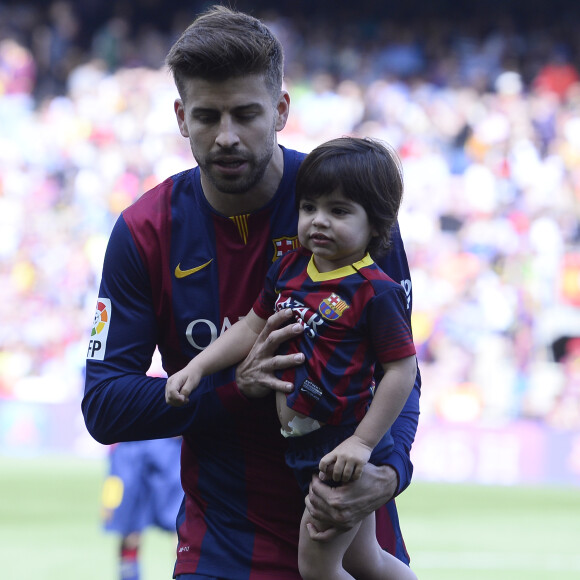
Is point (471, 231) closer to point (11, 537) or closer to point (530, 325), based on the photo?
point (530, 325)

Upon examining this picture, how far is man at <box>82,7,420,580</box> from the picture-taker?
9.00ft

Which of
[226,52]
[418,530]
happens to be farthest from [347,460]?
[418,530]

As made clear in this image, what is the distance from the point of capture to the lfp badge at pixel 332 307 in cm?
260

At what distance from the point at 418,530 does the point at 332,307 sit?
643cm

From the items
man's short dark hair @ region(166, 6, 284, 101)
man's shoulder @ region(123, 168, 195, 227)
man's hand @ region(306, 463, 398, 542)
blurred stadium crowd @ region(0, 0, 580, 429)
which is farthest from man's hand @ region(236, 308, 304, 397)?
blurred stadium crowd @ region(0, 0, 580, 429)

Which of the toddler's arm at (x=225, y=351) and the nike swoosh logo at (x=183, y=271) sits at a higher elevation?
the nike swoosh logo at (x=183, y=271)

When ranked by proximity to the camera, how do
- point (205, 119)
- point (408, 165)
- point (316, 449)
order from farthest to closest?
point (408, 165) → point (205, 119) → point (316, 449)

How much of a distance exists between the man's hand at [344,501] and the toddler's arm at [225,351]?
1.29 ft

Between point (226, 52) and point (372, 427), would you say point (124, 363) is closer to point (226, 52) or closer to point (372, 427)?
point (372, 427)

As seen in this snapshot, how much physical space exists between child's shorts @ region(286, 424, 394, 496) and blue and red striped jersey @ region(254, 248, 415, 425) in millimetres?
30

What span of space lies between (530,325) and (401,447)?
9.68 m

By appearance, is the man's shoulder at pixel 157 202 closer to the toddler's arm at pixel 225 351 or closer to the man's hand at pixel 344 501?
the toddler's arm at pixel 225 351

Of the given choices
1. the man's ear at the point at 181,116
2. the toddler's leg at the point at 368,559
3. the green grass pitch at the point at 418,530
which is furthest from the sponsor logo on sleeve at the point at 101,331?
the green grass pitch at the point at 418,530

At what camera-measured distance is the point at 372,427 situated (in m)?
2.56
